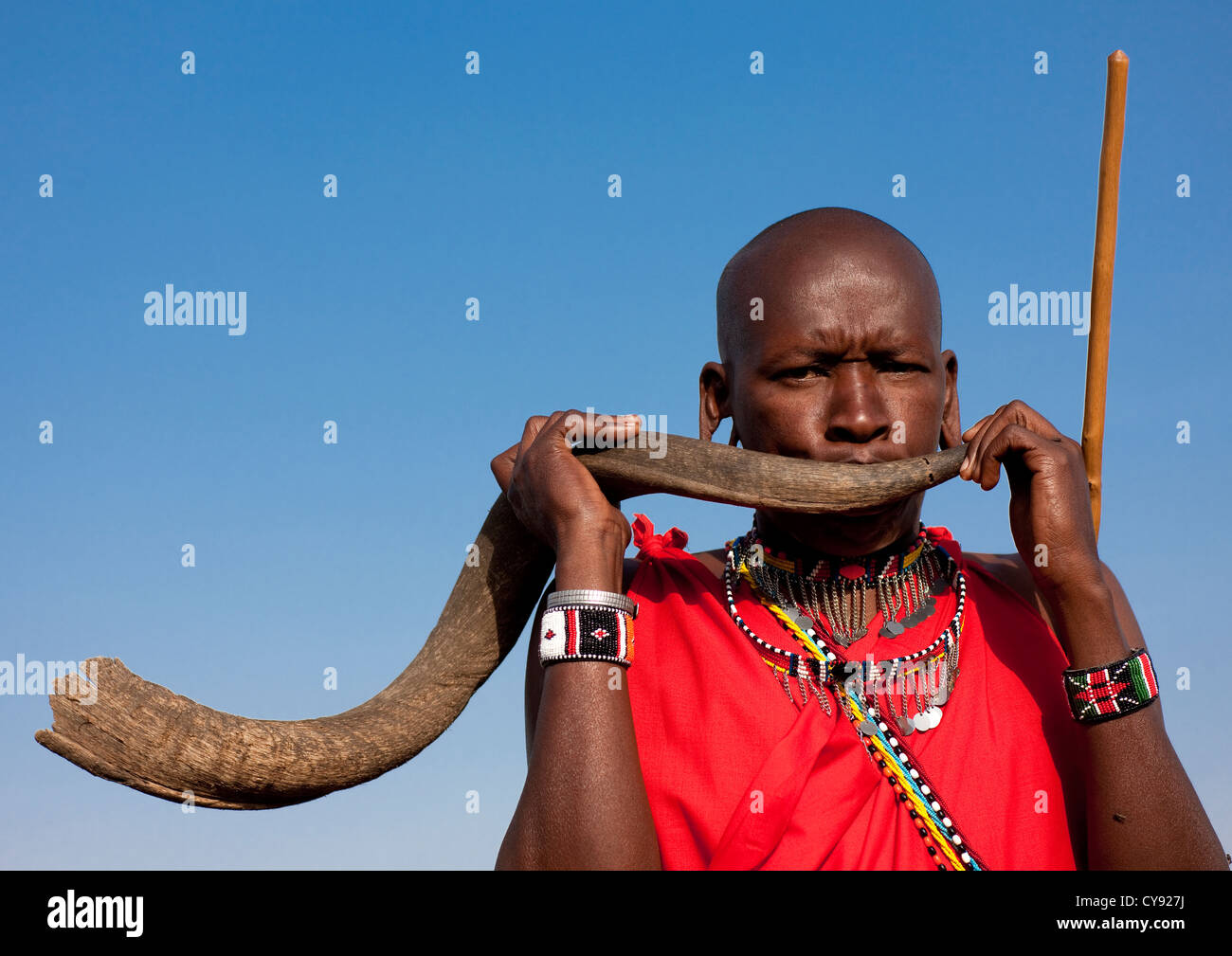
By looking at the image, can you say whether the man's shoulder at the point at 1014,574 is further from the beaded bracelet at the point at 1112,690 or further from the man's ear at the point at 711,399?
the man's ear at the point at 711,399

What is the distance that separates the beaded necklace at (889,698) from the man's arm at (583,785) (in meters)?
0.62

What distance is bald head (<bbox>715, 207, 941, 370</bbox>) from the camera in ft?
12.3

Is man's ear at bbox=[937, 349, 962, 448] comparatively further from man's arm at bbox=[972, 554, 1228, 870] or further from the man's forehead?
man's arm at bbox=[972, 554, 1228, 870]

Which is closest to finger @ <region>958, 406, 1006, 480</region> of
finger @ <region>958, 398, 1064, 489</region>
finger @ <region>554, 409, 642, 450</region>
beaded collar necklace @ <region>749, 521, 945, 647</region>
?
finger @ <region>958, 398, 1064, 489</region>

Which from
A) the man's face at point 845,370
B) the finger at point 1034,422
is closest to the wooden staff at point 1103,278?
the finger at point 1034,422

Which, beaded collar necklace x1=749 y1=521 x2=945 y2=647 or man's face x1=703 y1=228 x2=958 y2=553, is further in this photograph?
beaded collar necklace x1=749 y1=521 x2=945 y2=647

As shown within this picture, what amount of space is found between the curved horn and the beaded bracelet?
661 mm

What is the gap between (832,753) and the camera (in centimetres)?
349

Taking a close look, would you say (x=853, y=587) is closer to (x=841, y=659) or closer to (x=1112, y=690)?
(x=841, y=659)

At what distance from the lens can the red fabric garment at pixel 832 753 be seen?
3309 millimetres

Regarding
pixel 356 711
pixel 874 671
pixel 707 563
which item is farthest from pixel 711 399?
pixel 356 711
